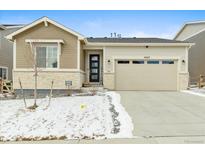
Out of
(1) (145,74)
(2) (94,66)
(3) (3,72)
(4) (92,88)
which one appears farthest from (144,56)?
(3) (3,72)

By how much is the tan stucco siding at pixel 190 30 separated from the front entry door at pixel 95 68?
11.1 metres

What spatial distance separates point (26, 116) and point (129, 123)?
3982 millimetres

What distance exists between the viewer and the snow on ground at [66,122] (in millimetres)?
8805

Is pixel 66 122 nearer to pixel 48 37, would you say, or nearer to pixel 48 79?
pixel 48 79

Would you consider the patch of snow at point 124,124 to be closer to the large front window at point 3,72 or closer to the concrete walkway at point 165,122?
the concrete walkway at point 165,122

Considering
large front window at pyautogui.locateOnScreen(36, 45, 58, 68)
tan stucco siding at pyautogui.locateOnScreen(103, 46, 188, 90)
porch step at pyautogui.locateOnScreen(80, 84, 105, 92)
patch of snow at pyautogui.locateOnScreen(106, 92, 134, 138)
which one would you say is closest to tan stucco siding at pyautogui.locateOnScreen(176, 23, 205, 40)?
tan stucco siding at pyautogui.locateOnScreen(103, 46, 188, 90)

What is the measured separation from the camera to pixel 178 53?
2086cm

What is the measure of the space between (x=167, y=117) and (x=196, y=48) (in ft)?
53.1

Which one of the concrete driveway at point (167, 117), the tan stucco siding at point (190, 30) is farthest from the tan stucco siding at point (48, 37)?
the tan stucco siding at point (190, 30)

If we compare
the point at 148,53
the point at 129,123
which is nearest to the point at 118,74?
the point at 148,53

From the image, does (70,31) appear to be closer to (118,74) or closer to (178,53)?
(118,74)

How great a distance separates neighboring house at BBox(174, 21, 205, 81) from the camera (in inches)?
959

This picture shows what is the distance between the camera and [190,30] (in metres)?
28.5

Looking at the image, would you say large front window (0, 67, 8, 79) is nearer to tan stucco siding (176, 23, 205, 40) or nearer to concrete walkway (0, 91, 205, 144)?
concrete walkway (0, 91, 205, 144)
